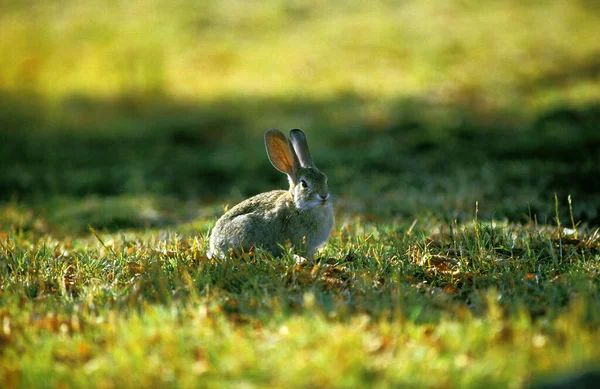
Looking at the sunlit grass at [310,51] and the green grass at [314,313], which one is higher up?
the sunlit grass at [310,51]

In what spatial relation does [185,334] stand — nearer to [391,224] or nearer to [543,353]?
[543,353]

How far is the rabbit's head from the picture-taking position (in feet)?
18.6

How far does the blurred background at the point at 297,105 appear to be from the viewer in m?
10.4

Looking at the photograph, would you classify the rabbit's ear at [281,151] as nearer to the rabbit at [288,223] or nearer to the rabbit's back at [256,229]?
the rabbit at [288,223]

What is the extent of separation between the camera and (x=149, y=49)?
2305 cm

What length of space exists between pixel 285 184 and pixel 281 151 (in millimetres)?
5627

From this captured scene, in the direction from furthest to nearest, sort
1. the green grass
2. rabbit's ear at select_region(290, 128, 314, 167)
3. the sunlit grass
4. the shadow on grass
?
1. the sunlit grass
2. the shadow on grass
3. rabbit's ear at select_region(290, 128, 314, 167)
4. the green grass

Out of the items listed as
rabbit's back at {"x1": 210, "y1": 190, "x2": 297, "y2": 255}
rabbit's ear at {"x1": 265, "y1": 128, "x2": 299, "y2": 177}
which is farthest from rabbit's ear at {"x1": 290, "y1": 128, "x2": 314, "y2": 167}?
rabbit's back at {"x1": 210, "y1": 190, "x2": 297, "y2": 255}

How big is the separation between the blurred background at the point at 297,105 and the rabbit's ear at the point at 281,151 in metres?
2.43

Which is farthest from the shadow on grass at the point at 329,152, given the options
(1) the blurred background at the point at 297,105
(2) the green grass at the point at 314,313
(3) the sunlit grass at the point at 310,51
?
(2) the green grass at the point at 314,313

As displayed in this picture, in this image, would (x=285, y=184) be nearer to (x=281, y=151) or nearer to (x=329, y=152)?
(x=329, y=152)

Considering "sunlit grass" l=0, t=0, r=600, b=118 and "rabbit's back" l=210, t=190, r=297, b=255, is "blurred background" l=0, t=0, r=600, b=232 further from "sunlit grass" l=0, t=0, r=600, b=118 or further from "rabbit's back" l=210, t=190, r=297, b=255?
"rabbit's back" l=210, t=190, r=297, b=255

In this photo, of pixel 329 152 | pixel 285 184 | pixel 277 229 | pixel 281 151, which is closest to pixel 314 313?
pixel 277 229

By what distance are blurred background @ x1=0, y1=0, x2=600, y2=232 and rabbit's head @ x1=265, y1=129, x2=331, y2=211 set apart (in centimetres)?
233
